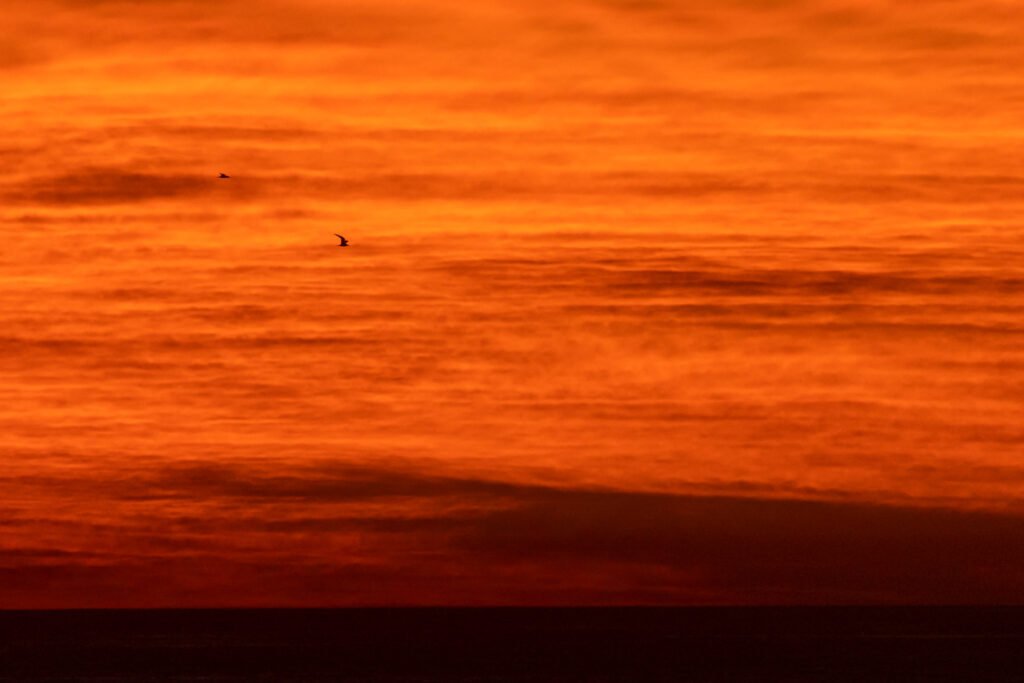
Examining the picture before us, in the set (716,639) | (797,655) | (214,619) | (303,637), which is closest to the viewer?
(797,655)

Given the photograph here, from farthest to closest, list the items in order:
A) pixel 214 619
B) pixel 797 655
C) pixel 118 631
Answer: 1. pixel 214 619
2. pixel 118 631
3. pixel 797 655

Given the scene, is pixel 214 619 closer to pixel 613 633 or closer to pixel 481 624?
pixel 481 624

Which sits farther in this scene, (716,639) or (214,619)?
(214,619)

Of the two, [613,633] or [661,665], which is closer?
[661,665]

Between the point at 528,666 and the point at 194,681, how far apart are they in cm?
1766

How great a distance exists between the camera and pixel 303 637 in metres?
122

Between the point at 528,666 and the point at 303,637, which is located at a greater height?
the point at 528,666

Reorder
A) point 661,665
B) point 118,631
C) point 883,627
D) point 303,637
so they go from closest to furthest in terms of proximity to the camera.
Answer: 1. point 661,665
2. point 303,637
3. point 883,627
4. point 118,631

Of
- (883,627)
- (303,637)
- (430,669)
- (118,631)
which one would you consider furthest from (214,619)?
(430,669)

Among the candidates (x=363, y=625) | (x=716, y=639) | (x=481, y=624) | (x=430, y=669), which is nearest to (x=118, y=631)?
A: (x=363, y=625)

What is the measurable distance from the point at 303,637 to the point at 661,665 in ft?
141

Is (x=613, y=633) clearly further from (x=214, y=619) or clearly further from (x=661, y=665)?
(x=214, y=619)

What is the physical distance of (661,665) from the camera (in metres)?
85.6

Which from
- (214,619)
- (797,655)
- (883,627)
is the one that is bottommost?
(214,619)
